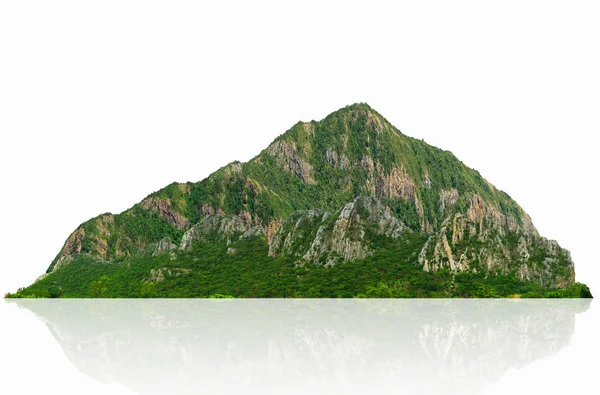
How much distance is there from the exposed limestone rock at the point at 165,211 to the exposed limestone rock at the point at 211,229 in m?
50.3

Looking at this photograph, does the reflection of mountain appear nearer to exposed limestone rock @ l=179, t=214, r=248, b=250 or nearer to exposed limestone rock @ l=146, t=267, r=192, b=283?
exposed limestone rock @ l=146, t=267, r=192, b=283

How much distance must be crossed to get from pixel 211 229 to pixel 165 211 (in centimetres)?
5472

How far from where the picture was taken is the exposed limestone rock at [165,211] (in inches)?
6885

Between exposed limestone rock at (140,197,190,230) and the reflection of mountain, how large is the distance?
13533cm

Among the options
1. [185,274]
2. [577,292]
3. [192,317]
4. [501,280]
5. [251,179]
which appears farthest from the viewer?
[251,179]

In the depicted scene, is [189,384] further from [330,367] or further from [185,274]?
[185,274]

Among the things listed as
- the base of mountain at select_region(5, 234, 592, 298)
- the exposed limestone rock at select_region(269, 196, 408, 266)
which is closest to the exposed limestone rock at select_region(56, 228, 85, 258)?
the base of mountain at select_region(5, 234, 592, 298)

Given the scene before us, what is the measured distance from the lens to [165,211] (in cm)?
17588

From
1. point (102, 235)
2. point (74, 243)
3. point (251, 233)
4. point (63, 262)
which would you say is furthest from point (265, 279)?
point (102, 235)

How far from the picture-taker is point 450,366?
2167cm

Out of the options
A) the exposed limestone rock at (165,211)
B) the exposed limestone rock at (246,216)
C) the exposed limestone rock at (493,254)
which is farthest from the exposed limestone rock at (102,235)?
the exposed limestone rock at (493,254)

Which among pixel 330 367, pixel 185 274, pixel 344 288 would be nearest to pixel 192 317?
pixel 330 367

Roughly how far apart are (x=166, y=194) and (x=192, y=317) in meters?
140

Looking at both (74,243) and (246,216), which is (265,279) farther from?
(246,216)
